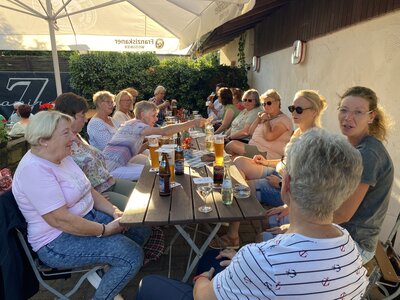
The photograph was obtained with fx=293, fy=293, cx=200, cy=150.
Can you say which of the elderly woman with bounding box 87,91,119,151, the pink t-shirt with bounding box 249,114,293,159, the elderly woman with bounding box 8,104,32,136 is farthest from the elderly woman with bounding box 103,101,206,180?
the elderly woman with bounding box 8,104,32,136

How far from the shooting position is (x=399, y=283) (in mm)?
2004

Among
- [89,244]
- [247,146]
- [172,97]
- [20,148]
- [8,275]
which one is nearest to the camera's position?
[8,275]

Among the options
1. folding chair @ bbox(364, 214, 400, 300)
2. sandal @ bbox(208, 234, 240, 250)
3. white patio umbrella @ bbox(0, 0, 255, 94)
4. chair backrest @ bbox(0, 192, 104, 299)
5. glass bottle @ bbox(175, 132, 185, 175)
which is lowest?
sandal @ bbox(208, 234, 240, 250)

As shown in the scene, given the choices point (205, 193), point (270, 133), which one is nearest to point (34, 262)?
point (205, 193)

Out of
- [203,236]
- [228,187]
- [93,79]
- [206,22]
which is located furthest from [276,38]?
[228,187]

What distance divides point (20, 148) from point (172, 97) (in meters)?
5.16

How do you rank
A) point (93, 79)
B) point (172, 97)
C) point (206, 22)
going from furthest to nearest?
point (172, 97) → point (93, 79) → point (206, 22)

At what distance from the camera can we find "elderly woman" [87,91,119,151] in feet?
11.9

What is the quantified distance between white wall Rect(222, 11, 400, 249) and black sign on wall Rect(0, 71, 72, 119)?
282 inches

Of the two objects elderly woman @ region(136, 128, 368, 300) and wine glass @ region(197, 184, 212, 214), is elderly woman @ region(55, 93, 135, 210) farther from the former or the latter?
elderly woman @ region(136, 128, 368, 300)

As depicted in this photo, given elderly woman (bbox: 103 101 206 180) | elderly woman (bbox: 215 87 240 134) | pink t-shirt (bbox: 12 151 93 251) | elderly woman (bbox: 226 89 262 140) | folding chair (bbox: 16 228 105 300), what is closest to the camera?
pink t-shirt (bbox: 12 151 93 251)

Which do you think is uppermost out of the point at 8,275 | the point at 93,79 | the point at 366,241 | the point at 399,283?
the point at 93,79

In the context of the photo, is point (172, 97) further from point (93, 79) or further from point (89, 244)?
point (89, 244)

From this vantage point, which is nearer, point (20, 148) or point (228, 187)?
point (228, 187)
